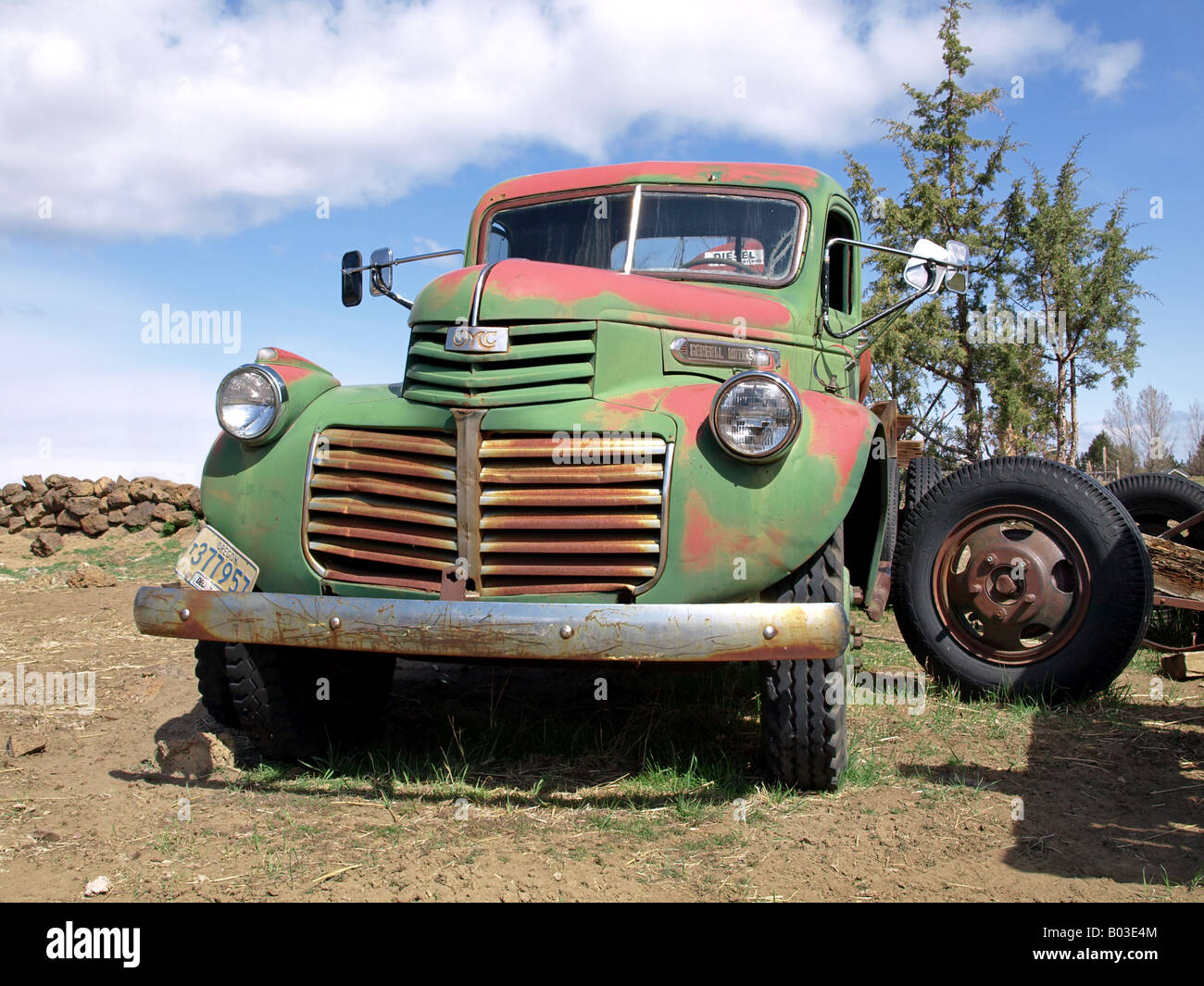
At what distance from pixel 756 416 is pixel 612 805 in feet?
4.42

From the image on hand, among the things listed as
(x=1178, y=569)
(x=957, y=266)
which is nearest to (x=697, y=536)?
(x=957, y=266)

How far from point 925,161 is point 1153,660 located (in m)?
10.9

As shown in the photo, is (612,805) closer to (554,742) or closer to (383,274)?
(554,742)

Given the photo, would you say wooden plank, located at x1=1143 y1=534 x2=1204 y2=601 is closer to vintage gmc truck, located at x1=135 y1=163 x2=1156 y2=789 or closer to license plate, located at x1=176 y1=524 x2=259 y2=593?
vintage gmc truck, located at x1=135 y1=163 x2=1156 y2=789

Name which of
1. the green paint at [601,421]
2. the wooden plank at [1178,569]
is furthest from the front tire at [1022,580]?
the green paint at [601,421]

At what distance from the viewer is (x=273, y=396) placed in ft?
11.2

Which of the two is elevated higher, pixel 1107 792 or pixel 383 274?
pixel 383 274

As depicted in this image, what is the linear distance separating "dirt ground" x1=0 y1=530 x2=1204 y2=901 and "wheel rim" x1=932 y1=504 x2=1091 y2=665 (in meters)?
0.35

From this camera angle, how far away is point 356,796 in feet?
11.0

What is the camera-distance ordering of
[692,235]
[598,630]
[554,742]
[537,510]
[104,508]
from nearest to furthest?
[598,630] → [537,510] → [554,742] → [692,235] → [104,508]

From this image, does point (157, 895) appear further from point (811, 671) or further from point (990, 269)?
point (990, 269)

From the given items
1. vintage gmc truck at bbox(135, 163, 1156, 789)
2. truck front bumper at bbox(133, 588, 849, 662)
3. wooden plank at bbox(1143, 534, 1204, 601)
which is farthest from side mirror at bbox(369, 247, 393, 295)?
wooden plank at bbox(1143, 534, 1204, 601)

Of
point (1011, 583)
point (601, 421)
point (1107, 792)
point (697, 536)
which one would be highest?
point (601, 421)
